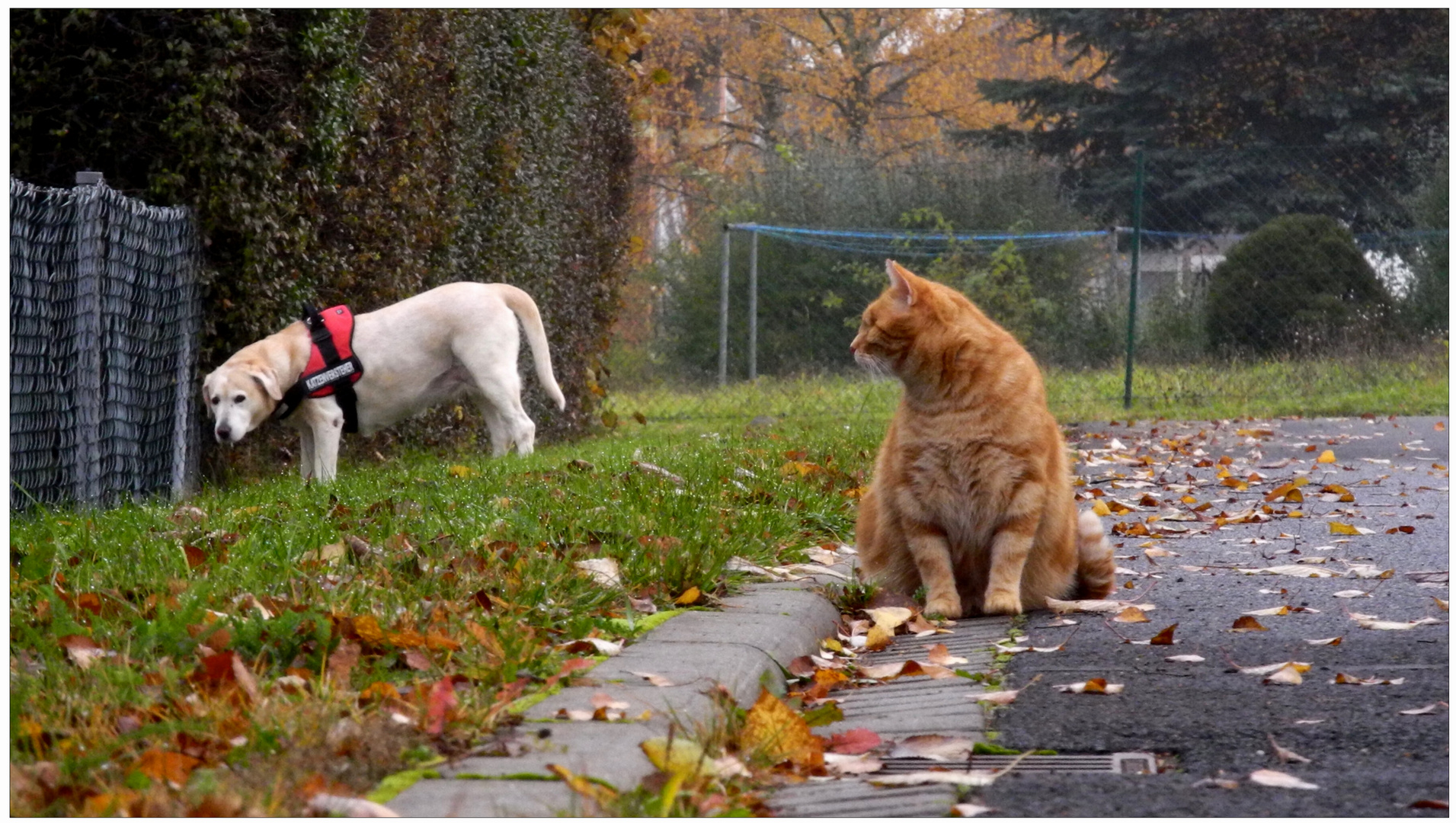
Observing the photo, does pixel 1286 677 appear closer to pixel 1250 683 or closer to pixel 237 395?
pixel 1250 683

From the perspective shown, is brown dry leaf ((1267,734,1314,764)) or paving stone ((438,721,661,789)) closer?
paving stone ((438,721,661,789))

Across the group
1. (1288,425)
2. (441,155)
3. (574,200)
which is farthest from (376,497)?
(1288,425)

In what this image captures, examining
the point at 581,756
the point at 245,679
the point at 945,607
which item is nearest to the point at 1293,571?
the point at 945,607

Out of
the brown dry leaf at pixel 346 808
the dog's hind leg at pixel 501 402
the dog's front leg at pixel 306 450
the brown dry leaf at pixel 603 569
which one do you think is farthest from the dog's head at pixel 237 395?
the brown dry leaf at pixel 346 808

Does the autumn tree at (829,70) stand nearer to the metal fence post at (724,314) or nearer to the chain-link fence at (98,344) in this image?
the metal fence post at (724,314)

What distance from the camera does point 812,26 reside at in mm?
28141

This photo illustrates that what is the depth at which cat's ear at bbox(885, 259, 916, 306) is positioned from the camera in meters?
4.52

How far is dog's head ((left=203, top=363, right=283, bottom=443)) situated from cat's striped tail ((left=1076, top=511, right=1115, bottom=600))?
12.8 feet

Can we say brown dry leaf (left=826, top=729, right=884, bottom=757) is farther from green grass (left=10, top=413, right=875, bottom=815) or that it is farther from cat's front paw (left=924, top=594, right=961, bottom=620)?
cat's front paw (left=924, top=594, right=961, bottom=620)

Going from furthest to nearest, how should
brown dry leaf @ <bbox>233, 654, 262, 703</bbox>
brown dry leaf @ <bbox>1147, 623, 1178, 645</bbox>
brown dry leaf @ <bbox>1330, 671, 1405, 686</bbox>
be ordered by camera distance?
brown dry leaf @ <bbox>1147, 623, 1178, 645</bbox>
brown dry leaf @ <bbox>1330, 671, 1405, 686</bbox>
brown dry leaf @ <bbox>233, 654, 262, 703</bbox>

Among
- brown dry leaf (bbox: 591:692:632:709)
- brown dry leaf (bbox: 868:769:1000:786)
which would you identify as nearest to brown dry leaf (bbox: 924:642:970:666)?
brown dry leaf (bbox: 868:769:1000:786)

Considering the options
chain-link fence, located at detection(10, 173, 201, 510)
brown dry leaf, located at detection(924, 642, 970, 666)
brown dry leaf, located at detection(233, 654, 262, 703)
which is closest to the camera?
brown dry leaf, located at detection(233, 654, 262, 703)

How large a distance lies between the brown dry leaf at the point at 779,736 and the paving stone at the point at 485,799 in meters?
0.53

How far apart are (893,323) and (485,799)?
2681 millimetres
